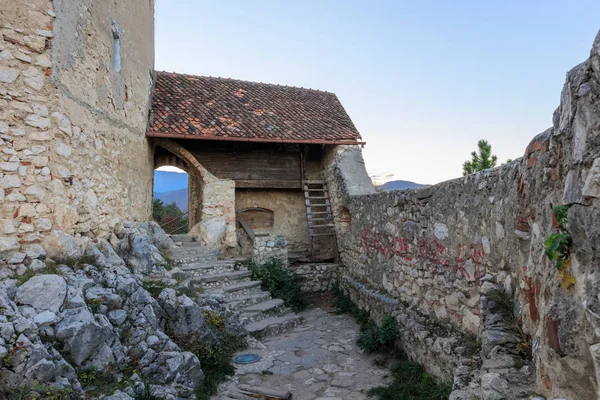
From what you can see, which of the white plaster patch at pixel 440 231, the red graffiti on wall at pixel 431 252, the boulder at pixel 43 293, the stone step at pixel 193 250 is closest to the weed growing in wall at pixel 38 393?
the boulder at pixel 43 293

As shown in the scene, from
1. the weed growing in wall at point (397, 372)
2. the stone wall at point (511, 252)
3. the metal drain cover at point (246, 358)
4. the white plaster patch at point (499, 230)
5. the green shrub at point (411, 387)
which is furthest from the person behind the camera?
the metal drain cover at point (246, 358)

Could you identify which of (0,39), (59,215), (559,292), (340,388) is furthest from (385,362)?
(0,39)

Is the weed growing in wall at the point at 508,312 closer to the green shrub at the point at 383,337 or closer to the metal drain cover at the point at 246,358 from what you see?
the green shrub at the point at 383,337

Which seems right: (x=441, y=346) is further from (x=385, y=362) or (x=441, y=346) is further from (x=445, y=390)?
(x=385, y=362)

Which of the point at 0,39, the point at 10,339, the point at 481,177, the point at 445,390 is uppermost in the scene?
the point at 0,39

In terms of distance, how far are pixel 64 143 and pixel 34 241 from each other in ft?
4.33

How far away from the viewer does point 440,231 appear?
488 cm

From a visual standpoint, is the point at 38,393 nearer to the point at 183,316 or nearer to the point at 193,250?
the point at 183,316

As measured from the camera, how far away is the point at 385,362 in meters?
5.58

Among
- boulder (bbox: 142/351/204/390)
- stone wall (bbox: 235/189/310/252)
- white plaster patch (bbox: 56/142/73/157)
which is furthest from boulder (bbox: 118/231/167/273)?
stone wall (bbox: 235/189/310/252)

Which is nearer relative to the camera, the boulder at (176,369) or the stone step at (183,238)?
the boulder at (176,369)

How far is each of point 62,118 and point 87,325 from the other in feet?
8.74

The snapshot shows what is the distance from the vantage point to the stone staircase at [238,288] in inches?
279

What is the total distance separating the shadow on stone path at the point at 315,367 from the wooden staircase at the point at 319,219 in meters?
3.36
